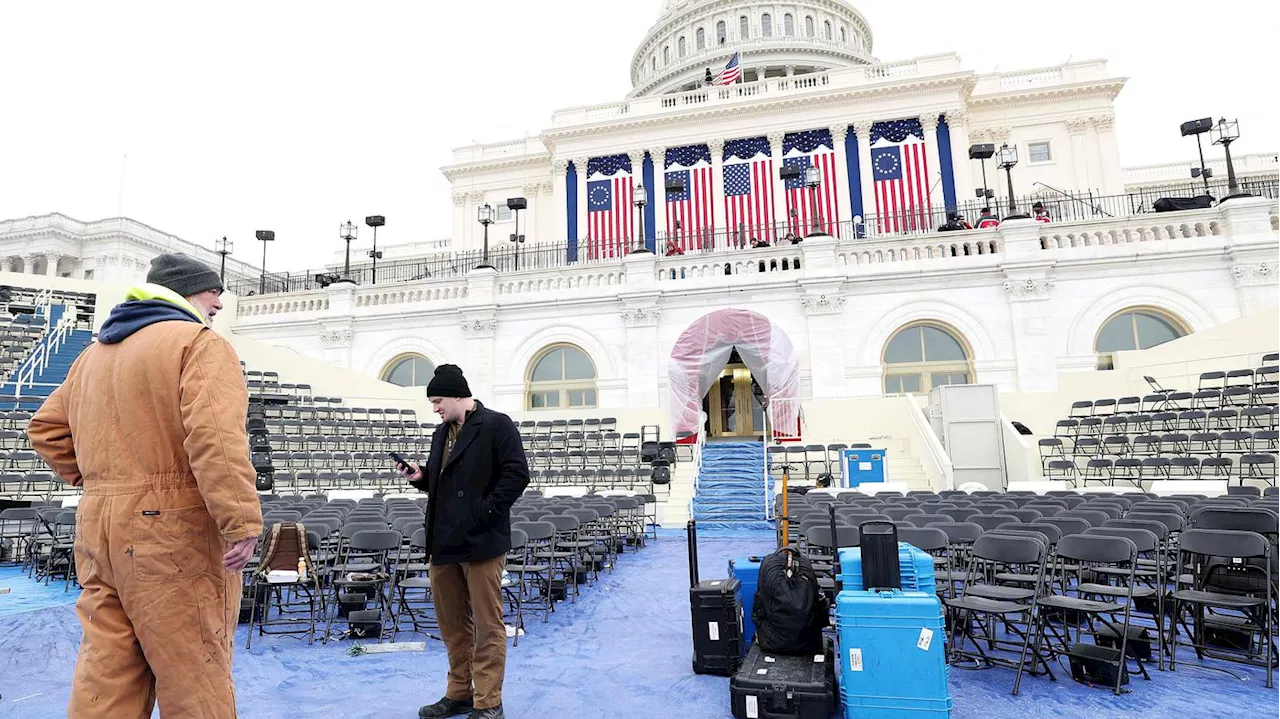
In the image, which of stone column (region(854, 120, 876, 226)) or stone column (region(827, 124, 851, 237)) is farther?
stone column (region(827, 124, 851, 237))

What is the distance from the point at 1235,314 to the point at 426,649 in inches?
842

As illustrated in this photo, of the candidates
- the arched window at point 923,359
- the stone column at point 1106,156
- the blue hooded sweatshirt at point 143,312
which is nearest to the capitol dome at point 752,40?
the stone column at point 1106,156

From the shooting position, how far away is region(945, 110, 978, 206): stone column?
2908cm

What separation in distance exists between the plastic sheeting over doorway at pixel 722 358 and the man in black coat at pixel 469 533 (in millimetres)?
14930

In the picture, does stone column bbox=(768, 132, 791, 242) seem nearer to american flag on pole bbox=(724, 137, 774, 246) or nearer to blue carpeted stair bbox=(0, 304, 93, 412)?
american flag on pole bbox=(724, 137, 774, 246)

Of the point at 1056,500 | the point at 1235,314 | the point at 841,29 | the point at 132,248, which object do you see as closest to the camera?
the point at 1056,500

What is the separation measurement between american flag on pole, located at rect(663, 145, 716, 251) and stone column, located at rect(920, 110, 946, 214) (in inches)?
360

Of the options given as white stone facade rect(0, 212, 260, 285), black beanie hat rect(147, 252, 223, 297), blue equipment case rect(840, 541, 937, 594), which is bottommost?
blue equipment case rect(840, 541, 937, 594)

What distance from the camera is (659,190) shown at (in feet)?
103

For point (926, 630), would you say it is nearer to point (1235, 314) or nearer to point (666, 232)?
point (1235, 314)

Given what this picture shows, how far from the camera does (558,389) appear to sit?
21.8 meters

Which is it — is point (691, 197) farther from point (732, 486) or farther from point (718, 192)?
point (732, 486)

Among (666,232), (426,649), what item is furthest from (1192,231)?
(426,649)

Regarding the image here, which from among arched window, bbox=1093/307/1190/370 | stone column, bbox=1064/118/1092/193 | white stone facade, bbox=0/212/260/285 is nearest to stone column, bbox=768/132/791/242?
arched window, bbox=1093/307/1190/370
